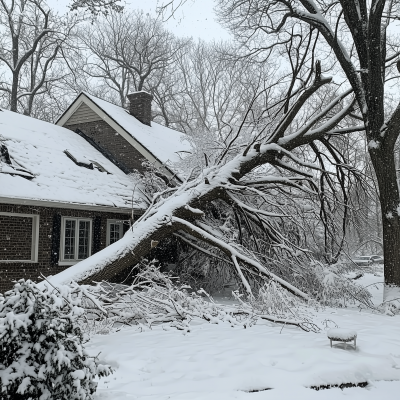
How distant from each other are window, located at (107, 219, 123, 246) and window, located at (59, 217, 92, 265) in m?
0.77

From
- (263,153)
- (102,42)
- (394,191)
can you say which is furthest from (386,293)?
(102,42)

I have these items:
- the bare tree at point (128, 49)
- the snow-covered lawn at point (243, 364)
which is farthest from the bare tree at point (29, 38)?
the snow-covered lawn at point (243, 364)

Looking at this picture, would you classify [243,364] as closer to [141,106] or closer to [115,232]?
[115,232]

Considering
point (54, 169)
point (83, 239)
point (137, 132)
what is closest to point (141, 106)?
point (137, 132)

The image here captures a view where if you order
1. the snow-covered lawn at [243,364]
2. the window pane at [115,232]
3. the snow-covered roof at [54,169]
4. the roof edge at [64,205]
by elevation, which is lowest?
the snow-covered lawn at [243,364]

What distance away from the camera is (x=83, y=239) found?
43.9ft

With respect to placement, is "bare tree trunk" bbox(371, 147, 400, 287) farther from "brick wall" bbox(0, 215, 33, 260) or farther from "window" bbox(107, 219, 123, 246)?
"brick wall" bbox(0, 215, 33, 260)

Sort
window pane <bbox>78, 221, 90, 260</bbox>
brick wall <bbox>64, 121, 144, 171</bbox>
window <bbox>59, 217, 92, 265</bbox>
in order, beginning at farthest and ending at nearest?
1. brick wall <bbox>64, 121, 144, 171</bbox>
2. window pane <bbox>78, 221, 90, 260</bbox>
3. window <bbox>59, 217, 92, 265</bbox>

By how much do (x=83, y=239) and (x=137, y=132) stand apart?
16.9 feet

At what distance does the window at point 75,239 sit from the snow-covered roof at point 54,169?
3.13 ft

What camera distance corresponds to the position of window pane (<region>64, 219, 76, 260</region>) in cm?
1287

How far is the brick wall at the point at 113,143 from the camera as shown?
16237mm

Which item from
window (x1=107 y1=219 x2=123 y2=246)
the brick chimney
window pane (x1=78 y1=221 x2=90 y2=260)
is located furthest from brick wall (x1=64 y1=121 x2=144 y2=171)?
window pane (x1=78 y1=221 x2=90 y2=260)

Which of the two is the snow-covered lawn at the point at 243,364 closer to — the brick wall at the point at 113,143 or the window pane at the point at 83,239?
the window pane at the point at 83,239
